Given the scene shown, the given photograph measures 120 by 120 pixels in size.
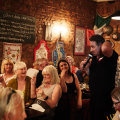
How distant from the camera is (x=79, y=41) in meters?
7.05

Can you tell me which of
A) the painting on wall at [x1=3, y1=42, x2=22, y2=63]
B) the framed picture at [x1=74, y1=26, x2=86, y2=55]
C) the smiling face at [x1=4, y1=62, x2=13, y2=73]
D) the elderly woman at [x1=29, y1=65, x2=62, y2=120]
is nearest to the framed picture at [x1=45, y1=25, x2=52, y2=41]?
the painting on wall at [x1=3, y1=42, x2=22, y2=63]

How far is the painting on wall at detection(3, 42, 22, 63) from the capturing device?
16.5 ft

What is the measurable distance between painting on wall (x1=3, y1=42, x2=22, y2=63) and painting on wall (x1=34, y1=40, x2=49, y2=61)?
1.71 feet

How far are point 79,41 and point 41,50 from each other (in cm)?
168

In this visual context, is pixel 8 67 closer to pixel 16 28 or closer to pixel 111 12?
pixel 16 28

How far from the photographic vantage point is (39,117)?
2828mm

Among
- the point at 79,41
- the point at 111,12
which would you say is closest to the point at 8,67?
the point at 79,41

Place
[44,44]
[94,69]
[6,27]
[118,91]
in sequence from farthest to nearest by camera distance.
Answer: [44,44] < [6,27] < [94,69] < [118,91]

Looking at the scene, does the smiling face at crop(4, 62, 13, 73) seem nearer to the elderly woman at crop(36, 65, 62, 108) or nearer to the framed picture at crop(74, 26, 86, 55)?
the elderly woman at crop(36, 65, 62, 108)

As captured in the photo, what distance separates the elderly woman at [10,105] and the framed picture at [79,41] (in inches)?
220

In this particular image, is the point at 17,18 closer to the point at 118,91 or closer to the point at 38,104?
the point at 38,104

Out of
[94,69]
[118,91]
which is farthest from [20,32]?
[118,91]

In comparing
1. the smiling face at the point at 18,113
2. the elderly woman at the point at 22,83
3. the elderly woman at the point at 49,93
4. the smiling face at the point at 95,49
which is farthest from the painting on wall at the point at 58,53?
the smiling face at the point at 18,113

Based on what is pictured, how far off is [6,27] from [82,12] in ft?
9.54
